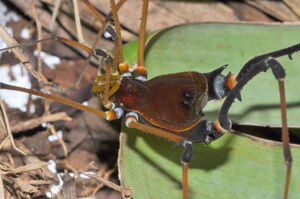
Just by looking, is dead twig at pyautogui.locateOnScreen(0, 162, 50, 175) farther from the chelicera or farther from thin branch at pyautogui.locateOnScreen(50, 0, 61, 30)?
thin branch at pyautogui.locateOnScreen(50, 0, 61, 30)

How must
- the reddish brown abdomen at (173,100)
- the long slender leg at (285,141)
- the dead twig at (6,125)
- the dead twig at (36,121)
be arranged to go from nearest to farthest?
the long slender leg at (285,141) < the reddish brown abdomen at (173,100) < the dead twig at (6,125) < the dead twig at (36,121)

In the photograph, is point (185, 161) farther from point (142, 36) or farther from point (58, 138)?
point (58, 138)

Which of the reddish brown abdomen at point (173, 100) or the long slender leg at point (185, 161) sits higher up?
the reddish brown abdomen at point (173, 100)

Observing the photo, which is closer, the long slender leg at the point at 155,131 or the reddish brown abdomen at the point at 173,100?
the long slender leg at the point at 155,131

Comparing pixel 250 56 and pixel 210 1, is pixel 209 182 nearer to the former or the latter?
pixel 250 56

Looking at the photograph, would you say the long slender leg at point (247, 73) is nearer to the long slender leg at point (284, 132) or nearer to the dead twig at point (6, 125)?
the long slender leg at point (284, 132)

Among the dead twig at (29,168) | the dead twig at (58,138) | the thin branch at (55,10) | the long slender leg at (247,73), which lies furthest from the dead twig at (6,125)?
the long slender leg at (247,73)

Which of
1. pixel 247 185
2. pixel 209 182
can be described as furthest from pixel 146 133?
pixel 247 185

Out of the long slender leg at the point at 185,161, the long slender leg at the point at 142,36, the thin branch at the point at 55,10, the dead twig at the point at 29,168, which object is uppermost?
the thin branch at the point at 55,10

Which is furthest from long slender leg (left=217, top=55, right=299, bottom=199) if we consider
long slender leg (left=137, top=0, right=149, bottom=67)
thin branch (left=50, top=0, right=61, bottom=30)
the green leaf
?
thin branch (left=50, top=0, right=61, bottom=30)
